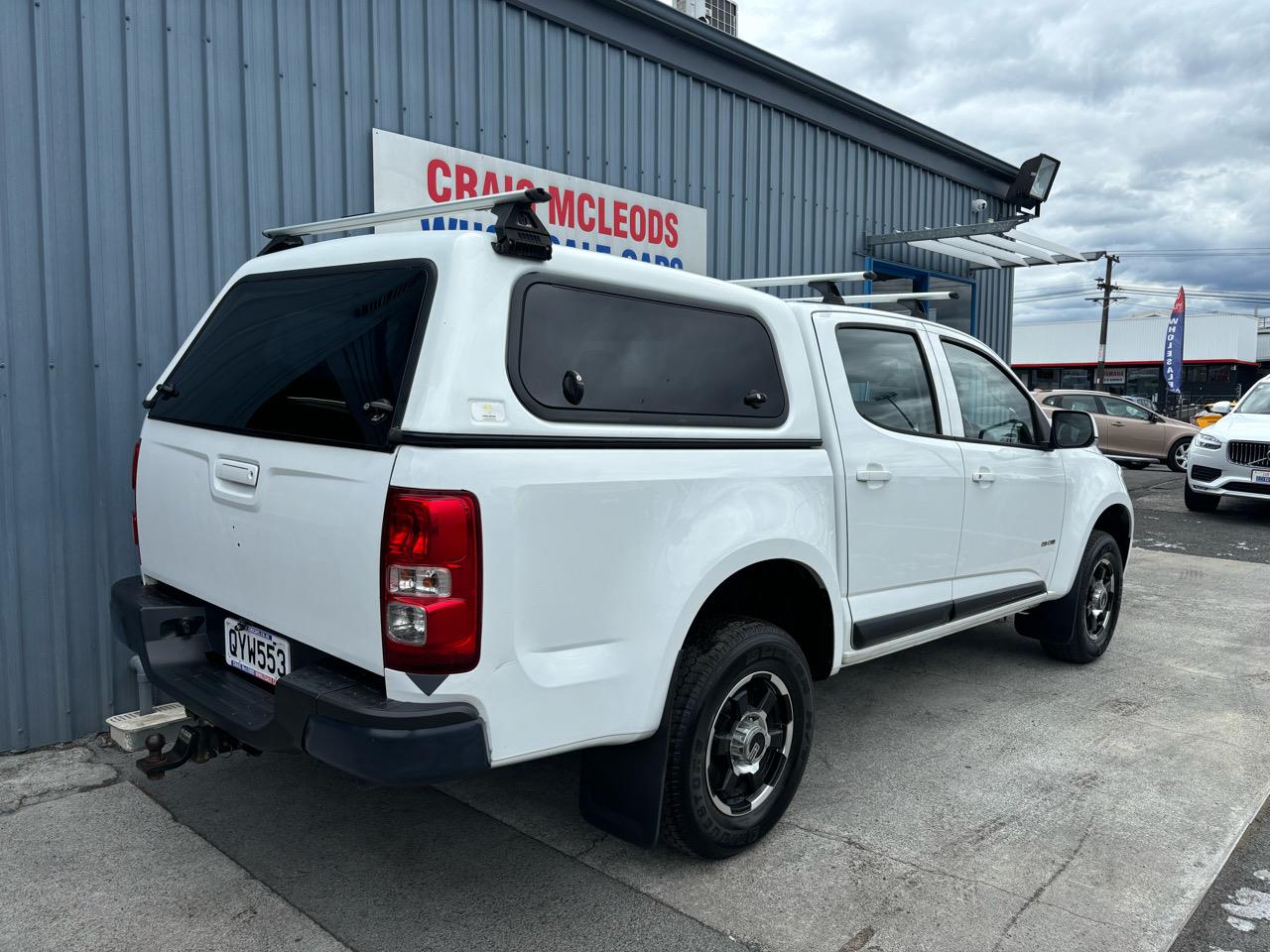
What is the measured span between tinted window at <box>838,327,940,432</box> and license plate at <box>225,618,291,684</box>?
227cm

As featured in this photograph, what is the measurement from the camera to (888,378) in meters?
4.06

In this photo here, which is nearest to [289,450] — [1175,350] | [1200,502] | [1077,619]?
[1077,619]

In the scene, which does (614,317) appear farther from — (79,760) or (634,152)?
(634,152)

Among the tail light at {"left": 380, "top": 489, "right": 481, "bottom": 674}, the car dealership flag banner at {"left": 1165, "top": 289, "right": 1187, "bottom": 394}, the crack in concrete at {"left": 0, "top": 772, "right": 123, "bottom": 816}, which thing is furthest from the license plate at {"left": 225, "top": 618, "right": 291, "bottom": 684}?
the car dealership flag banner at {"left": 1165, "top": 289, "right": 1187, "bottom": 394}

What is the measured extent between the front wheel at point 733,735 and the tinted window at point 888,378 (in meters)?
1.12

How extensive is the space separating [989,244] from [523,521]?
902 cm

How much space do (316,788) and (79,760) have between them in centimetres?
116

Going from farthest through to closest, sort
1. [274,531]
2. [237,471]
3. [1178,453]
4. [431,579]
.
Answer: [1178,453] < [237,471] < [274,531] < [431,579]

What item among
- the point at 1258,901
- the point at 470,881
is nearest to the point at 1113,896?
the point at 1258,901

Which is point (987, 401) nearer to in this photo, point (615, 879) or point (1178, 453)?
point (615, 879)

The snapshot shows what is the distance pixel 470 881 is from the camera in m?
3.09

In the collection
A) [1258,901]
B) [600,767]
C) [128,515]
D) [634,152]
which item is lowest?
[1258,901]

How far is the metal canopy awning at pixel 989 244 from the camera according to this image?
29.6 ft

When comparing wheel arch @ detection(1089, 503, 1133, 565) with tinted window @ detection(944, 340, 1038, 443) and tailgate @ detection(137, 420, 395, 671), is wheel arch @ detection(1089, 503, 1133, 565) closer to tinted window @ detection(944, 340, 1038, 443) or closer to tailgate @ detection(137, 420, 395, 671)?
tinted window @ detection(944, 340, 1038, 443)
